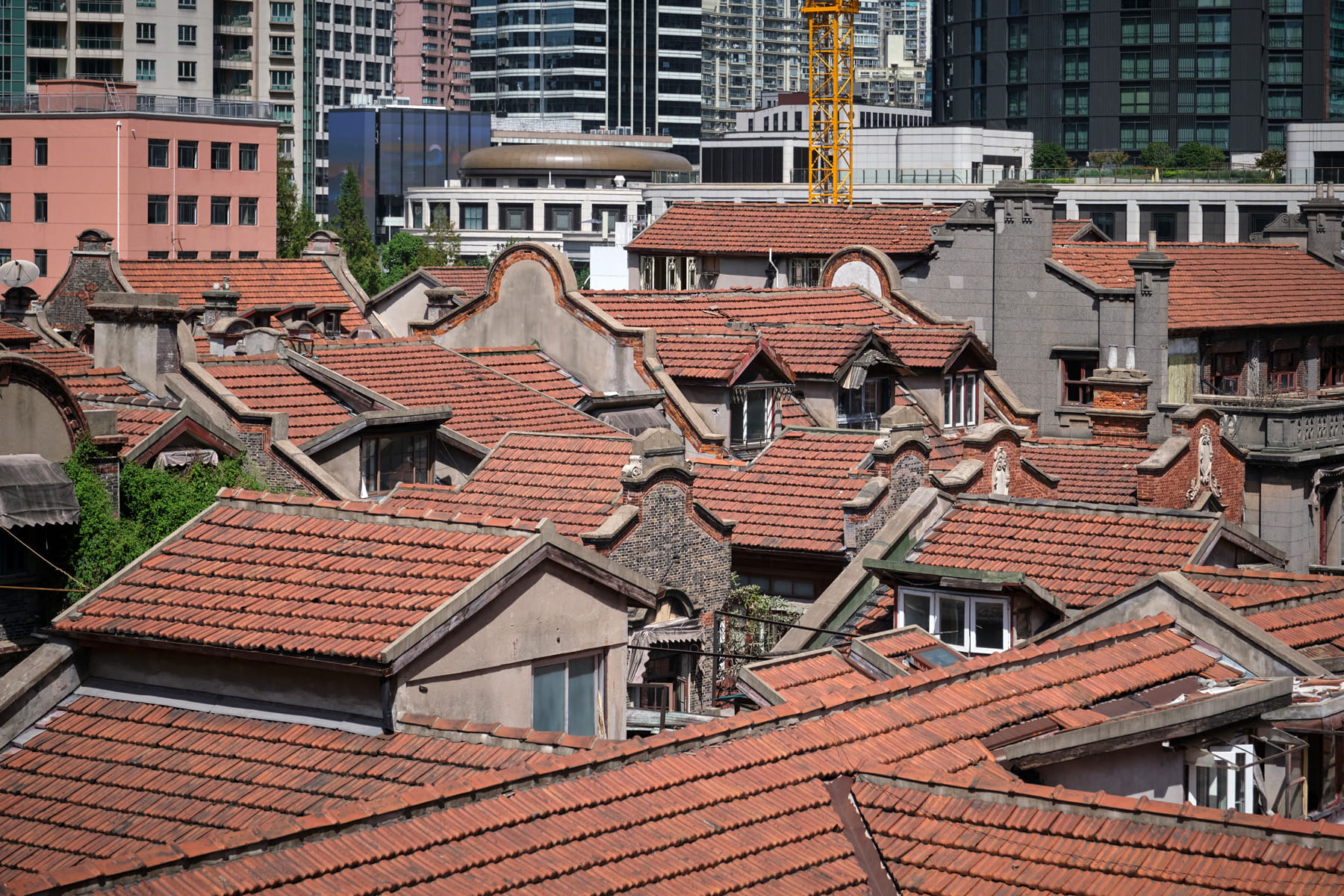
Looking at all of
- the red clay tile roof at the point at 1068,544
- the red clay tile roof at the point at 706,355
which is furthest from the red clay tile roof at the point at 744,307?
the red clay tile roof at the point at 1068,544

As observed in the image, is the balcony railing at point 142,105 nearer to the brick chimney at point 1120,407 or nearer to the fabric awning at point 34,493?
the brick chimney at point 1120,407

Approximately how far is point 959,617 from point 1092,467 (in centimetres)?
1347

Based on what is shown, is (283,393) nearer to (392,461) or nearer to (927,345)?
(392,461)

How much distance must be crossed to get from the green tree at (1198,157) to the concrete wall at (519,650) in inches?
4860

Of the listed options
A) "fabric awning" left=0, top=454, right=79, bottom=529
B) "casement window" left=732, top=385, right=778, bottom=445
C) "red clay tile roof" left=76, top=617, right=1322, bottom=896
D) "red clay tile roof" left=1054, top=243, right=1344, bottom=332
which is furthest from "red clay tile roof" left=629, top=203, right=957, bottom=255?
"red clay tile roof" left=76, top=617, right=1322, bottom=896

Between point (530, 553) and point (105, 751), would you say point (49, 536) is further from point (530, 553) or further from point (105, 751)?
point (530, 553)

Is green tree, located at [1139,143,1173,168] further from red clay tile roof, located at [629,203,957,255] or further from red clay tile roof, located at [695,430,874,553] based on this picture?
red clay tile roof, located at [695,430,874,553]

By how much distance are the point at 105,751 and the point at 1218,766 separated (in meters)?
9.77

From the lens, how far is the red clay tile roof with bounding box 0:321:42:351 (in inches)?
1271

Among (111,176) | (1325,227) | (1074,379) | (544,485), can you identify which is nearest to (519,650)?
(544,485)

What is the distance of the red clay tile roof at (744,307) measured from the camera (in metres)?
43.2

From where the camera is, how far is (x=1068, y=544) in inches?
1002

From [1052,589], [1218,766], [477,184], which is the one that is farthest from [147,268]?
[477,184]

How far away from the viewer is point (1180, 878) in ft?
43.5
